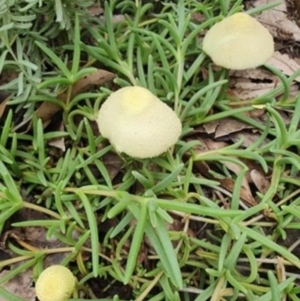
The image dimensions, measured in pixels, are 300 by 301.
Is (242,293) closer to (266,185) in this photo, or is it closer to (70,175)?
(266,185)

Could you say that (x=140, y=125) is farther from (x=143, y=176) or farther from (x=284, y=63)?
(x=284, y=63)

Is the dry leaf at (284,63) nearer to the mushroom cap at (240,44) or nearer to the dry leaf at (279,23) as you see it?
the dry leaf at (279,23)

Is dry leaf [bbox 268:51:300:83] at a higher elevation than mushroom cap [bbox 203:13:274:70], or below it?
below

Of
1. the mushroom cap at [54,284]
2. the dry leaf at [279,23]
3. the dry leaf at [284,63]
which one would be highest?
the dry leaf at [279,23]

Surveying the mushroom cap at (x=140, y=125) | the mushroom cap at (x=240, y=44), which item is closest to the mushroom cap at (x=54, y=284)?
the mushroom cap at (x=140, y=125)

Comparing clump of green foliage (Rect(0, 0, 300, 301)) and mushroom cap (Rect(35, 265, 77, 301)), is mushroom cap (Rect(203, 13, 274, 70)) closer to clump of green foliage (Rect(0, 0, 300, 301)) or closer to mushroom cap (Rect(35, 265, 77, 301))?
clump of green foliage (Rect(0, 0, 300, 301))

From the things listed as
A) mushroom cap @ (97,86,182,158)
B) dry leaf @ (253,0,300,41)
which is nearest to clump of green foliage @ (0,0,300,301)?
mushroom cap @ (97,86,182,158)
